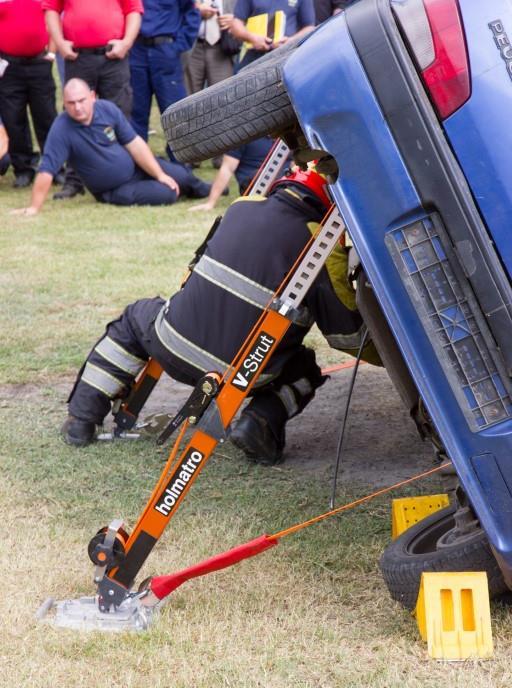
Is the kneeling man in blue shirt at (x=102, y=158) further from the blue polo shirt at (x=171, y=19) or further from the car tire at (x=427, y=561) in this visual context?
the car tire at (x=427, y=561)

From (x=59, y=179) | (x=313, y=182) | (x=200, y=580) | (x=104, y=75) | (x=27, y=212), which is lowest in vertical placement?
(x=59, y=179)

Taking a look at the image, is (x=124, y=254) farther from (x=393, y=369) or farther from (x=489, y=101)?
(x=489, y=101)

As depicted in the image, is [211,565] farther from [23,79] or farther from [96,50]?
[23,79]

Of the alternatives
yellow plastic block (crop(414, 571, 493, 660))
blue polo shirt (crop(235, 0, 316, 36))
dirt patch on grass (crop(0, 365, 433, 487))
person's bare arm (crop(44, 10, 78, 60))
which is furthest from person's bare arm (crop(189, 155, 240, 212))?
yellow plastic block (crop(414, 571, 493, 660))

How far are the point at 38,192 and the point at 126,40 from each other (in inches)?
67.4

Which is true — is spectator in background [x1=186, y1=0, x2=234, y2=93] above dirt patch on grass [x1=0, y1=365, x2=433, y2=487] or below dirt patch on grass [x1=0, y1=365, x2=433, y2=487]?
Result: below

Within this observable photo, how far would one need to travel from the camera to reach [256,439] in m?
4.62

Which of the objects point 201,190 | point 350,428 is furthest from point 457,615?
point 201,190

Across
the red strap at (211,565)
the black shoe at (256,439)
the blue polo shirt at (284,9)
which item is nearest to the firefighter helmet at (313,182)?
the black shoe at (256,439)

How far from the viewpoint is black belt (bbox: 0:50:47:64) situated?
1154 cm

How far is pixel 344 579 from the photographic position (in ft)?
11.7

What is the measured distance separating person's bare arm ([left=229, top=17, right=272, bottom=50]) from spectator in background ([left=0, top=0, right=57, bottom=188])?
2.09 m

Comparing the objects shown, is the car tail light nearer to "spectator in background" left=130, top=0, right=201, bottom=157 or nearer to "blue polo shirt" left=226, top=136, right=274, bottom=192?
"blue polo shirt" left=226, top=136, right=274, bottom=192

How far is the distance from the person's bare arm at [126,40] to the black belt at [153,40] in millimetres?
533
